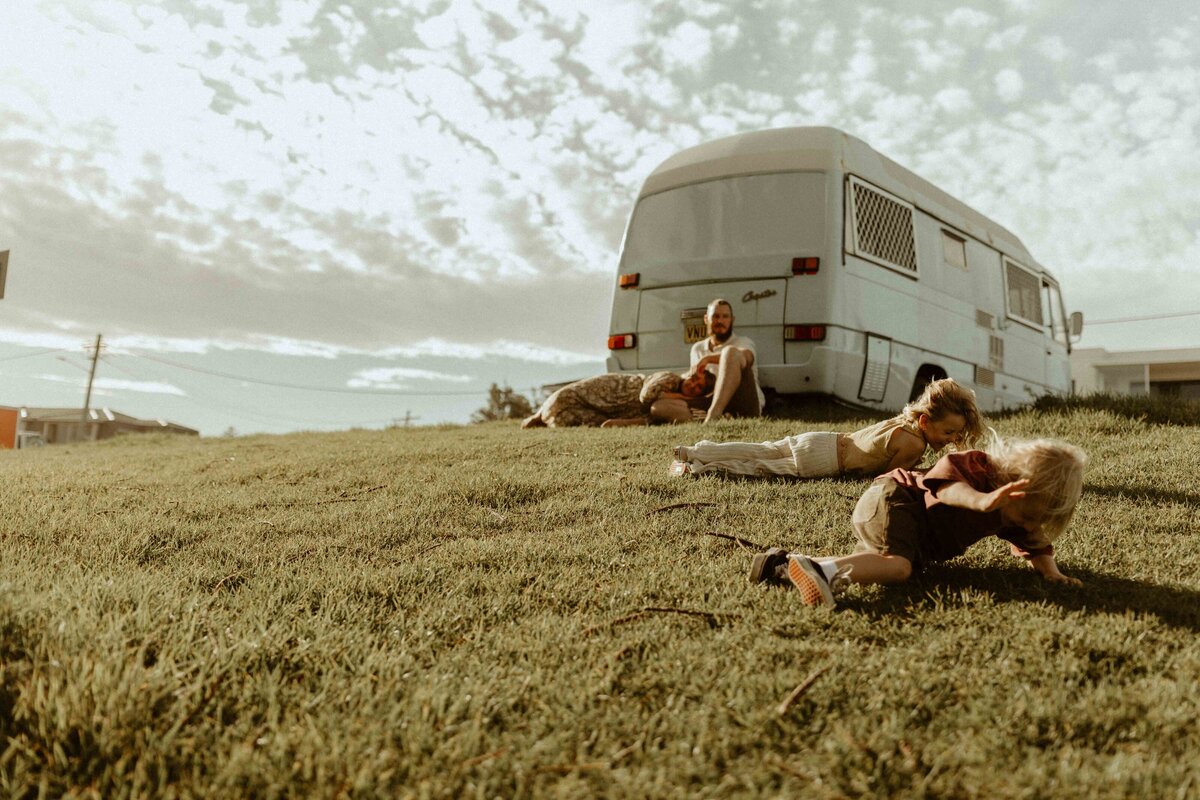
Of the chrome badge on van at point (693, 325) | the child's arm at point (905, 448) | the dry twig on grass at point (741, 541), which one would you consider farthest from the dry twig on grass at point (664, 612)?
the chrome badge on van at point (693, 325)

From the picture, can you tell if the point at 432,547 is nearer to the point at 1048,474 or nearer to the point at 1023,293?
the point at 1048,474

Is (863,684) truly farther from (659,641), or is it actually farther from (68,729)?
(68,729)

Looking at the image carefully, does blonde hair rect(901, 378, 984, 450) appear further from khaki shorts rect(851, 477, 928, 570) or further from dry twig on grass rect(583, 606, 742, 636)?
dry twig on grass rect(583, 606, 742, 636)

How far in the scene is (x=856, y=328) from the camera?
327 inches

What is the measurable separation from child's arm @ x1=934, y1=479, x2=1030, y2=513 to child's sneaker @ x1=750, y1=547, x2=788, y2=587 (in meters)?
0.65

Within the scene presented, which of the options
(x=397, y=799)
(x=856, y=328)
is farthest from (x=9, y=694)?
(x=856, y=328)

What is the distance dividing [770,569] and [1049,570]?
111cm

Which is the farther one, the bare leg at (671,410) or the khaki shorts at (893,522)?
the bare leg at (671,410)

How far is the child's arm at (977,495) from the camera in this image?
276cm

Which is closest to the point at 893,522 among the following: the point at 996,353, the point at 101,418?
the point at 996,353

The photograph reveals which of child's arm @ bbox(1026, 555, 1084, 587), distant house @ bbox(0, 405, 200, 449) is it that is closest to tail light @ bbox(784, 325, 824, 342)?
child's arm @ bbox(1026, 555, 1084, 587)

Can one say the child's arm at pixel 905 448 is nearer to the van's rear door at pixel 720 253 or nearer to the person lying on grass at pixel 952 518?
the person lying on grass at pixel 952 518

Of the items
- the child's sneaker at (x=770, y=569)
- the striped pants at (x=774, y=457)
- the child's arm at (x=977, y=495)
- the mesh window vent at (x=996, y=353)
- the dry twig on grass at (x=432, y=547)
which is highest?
the mesh window vent at (x=996, y=353)

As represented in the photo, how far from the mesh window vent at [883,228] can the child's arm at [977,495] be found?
5.83m
